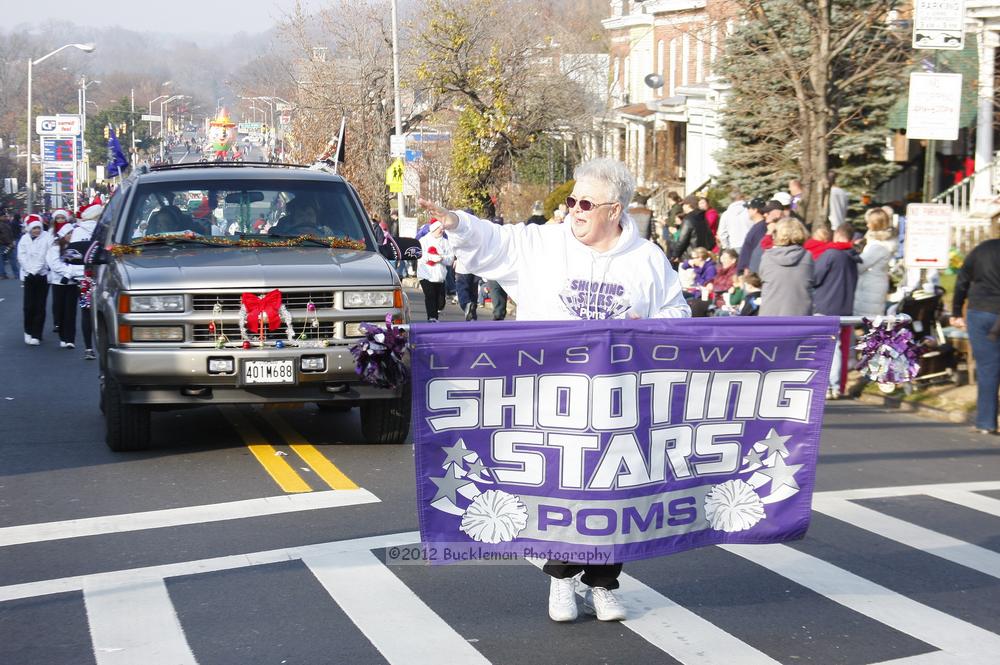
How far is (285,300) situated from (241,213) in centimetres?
153

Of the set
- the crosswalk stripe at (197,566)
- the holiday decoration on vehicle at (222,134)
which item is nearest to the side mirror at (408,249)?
the crosswalk stripe at (197,566)

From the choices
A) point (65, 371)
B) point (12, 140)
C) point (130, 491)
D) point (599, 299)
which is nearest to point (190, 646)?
point (599, 299)

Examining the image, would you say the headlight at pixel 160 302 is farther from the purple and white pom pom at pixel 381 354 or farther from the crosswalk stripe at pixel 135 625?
the purple and white pom pom at pixel 381 354

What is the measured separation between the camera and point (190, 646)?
18.9ft

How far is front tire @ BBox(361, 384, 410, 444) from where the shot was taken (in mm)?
10562

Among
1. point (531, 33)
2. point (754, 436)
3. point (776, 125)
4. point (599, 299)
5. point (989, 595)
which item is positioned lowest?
point (989, 595)

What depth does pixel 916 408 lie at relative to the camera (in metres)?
14.0

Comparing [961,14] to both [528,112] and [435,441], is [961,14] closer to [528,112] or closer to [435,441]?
[435,441]

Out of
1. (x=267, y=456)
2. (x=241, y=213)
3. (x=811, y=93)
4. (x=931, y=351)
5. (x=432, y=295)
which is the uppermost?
(x=811, y=93)

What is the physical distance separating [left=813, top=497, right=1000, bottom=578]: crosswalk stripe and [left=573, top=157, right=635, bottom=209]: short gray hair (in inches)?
126

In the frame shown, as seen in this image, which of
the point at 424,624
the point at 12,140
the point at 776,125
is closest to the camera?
the point at 424,624

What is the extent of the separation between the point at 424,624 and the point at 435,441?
3.12 feet

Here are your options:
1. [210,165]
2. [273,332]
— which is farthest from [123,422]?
[210,165]

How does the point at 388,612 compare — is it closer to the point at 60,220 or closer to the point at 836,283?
the point at 836,283
